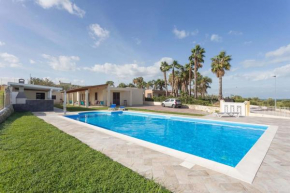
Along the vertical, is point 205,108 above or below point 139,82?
below

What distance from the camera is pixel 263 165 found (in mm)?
3234

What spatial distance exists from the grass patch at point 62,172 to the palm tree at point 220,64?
72.2 ft

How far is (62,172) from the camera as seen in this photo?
101 inches

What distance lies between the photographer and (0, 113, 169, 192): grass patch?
7.07 ft

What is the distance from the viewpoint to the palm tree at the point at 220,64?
20.0 m

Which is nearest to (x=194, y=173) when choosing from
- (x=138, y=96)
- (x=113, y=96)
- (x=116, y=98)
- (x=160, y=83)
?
(x=113, y=96)

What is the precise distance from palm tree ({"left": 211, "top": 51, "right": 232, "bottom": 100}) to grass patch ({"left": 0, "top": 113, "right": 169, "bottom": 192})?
21997 millimetres

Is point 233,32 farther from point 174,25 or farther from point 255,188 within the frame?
point 255,188

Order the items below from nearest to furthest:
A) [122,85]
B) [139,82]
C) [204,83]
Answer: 1. [204,83]
2. [122,85]
3. [139,82]

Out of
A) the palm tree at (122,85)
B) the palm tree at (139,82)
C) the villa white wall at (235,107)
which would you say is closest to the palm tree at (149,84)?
the palm tree at (139,82)

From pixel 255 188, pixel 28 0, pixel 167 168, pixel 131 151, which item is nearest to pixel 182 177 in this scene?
pixel 167 168

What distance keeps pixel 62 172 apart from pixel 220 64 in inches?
907

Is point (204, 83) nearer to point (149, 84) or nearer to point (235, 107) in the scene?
point (149, 84)

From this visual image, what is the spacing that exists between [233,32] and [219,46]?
5712 mm
